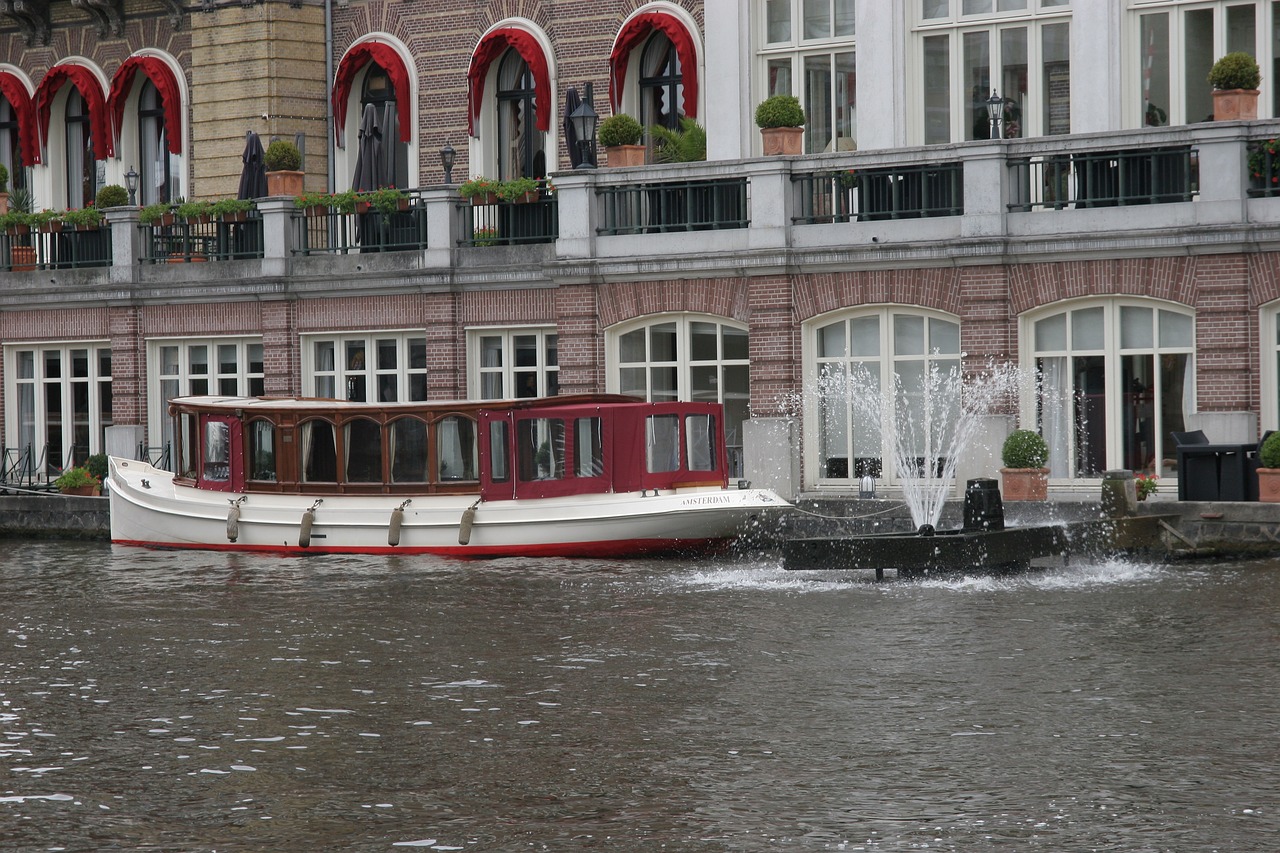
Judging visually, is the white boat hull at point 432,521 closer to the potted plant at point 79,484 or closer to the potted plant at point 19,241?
the potted plant at point 79,484

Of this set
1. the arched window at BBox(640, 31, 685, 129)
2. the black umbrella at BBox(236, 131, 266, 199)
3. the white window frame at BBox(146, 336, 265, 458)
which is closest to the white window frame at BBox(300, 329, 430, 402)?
the white window frame at BBox(146, 336, 265, 458)

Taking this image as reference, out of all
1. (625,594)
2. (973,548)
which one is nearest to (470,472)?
(625,594)

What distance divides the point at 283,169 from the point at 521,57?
14.9ft

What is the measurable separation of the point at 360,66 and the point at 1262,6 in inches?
628

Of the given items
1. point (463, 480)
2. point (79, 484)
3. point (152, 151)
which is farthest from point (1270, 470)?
point (152, 151)

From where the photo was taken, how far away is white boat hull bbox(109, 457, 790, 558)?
26.0m

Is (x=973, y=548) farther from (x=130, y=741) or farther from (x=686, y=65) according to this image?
(x=686, y=65)

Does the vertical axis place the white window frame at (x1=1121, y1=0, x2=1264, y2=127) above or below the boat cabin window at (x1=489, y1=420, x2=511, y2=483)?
above

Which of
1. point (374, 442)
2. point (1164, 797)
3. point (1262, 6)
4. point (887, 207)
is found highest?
point (1262, 6)

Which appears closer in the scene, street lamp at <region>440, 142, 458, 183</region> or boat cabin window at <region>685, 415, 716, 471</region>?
boat cabin window at <region>685, 415, 716, 471</region>

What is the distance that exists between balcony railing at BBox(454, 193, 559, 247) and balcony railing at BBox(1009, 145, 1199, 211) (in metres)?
7.84

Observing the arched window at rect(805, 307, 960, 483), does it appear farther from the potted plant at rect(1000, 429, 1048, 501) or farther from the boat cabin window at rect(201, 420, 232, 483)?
the boat cabin window at rect(201, 420, 232, 483)

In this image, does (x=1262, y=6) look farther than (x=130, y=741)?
Yes

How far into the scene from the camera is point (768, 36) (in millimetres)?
32250
